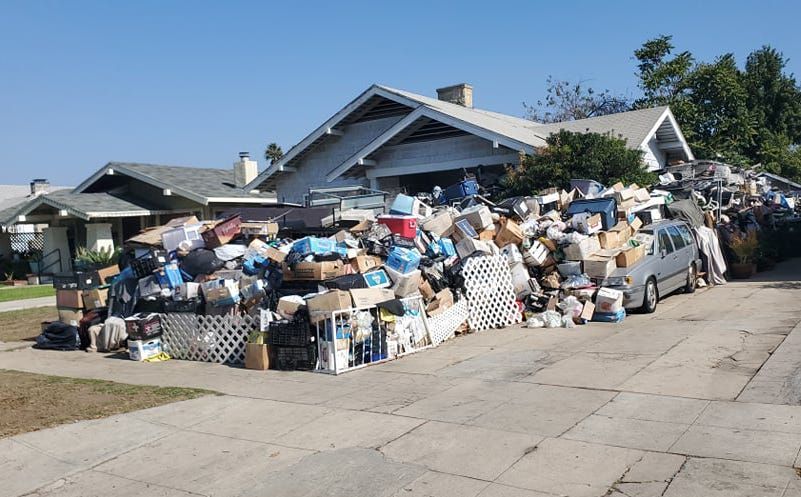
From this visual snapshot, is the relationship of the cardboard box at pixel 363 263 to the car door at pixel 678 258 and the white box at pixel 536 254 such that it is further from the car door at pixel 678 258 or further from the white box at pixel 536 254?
the car door at pixel 678 258

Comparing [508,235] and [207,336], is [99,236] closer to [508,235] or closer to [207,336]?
[207,336]

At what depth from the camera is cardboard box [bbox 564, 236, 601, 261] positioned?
13.4m

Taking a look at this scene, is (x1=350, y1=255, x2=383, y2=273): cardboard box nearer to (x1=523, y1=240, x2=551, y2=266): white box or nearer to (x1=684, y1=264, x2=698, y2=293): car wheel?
(x1=523, y1=240, x2=551, y2=266): white box

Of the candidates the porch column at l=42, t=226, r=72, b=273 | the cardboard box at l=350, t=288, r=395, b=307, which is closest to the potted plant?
the cardboard box at l=350, t=288, r=395, b=307

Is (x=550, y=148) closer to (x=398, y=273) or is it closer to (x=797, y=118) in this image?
(x=398, y=273)

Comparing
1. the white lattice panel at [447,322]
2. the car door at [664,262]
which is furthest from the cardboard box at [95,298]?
the car door at [664,262]

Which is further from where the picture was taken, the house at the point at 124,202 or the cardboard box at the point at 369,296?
the house at the point at 124,202

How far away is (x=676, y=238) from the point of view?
49.1 feet

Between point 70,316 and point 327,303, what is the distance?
7132mm

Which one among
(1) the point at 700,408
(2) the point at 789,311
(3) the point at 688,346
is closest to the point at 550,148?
(2) the point at 789,311

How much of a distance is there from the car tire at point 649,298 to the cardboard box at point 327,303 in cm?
607

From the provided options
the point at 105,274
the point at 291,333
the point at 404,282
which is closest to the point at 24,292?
the point at 105,274

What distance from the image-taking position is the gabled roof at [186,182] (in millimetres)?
26641

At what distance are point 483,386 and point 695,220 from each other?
11.2m
